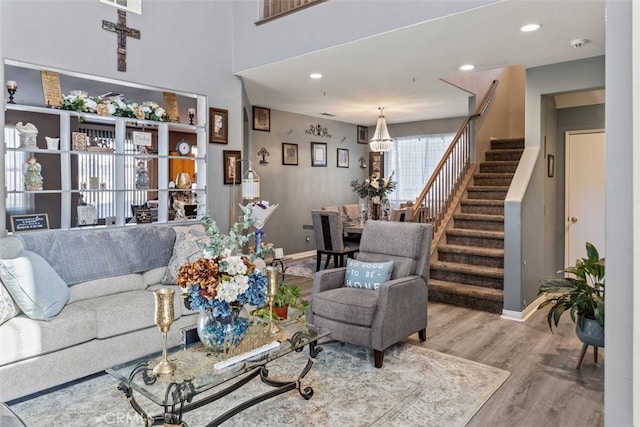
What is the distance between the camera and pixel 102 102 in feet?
12.5

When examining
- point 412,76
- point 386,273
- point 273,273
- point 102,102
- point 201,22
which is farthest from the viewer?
point 412,76

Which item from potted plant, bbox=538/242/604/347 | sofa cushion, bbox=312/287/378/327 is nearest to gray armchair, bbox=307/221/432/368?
sofa cushion, bbox=312/287/378/327

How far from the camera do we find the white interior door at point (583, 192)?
5.46 meters

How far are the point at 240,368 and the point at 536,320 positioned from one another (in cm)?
343

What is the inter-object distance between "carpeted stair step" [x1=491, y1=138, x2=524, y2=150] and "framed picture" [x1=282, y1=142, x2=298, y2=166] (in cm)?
345

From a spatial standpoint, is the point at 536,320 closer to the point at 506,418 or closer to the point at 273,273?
the point at 506,418

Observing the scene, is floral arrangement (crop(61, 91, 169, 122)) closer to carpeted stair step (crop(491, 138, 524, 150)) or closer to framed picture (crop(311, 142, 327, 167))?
framed picture (crop(311, 142, 327, 167))

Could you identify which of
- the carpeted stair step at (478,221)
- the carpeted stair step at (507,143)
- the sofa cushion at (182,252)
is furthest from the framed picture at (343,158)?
the sofa cushion at (182,252)

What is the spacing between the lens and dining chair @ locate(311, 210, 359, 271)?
239 inches

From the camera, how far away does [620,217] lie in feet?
4.40

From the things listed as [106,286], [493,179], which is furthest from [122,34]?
[493,179]

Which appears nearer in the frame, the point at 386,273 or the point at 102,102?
the point at 386,273

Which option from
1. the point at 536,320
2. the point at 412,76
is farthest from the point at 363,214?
the point at 536,320

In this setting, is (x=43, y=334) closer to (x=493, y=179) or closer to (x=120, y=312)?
(x=120, y=312)
